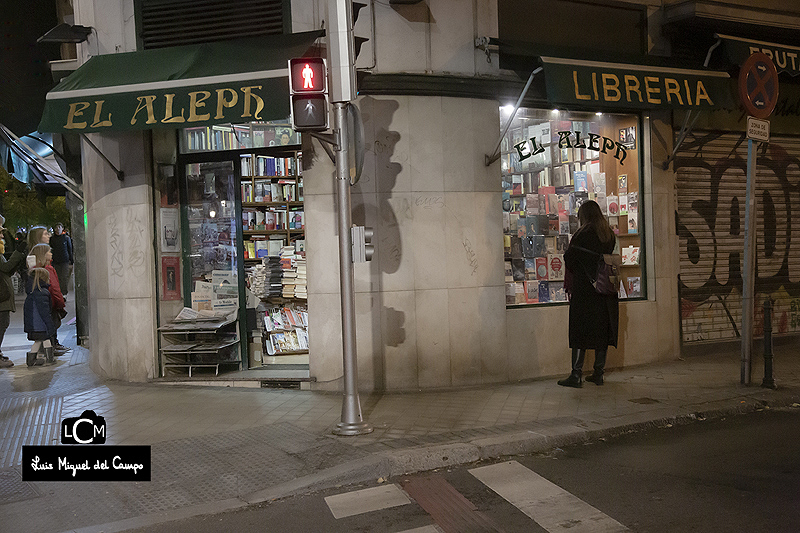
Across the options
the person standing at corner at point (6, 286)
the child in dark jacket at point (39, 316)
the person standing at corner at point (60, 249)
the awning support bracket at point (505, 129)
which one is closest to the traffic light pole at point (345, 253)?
the awning support bracket at point (505, 129)

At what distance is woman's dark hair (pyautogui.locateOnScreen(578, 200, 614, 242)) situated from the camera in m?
7.87

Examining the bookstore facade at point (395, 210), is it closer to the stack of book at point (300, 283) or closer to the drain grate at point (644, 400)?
the stack of book at point (300, 283)

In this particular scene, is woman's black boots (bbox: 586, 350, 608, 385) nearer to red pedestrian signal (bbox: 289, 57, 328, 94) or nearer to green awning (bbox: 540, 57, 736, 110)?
green awning (bbox: 540, 57, 736, 110)

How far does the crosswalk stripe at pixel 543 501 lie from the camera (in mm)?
4082

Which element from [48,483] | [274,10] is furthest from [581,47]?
[48,483]

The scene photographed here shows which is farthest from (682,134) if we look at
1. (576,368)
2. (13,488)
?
(13,488)

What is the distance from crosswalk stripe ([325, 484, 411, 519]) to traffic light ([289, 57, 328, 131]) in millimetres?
2994

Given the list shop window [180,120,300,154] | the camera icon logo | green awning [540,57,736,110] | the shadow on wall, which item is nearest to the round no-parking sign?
green awning [540,57,736,110]

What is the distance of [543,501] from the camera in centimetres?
454

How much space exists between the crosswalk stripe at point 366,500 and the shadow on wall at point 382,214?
3116 mm

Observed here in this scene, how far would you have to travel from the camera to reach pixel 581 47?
8.94 m

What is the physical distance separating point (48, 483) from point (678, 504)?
15.0ft

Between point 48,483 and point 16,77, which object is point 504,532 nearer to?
point 48,483

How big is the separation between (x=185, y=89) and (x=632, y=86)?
5.40m
